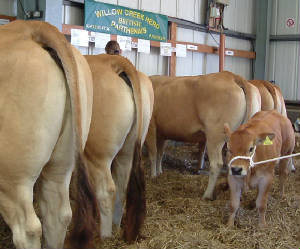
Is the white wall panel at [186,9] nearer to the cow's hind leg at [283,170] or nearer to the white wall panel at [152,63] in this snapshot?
the white wall panel at [152,63]

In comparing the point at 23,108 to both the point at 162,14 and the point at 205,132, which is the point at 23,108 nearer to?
the point at 205,132

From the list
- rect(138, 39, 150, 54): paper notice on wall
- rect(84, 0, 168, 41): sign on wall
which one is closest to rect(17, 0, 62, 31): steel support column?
rect(84, 0, 168, 41): sign on wall

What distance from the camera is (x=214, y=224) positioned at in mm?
3967

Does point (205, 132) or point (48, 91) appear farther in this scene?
point (205, 132)

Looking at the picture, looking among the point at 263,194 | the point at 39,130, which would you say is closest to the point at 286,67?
the point at 263,194

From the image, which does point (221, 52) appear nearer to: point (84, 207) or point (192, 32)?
point (192, 32)

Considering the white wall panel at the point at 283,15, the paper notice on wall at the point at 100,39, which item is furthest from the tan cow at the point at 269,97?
the white wall panel at the point at 283,15

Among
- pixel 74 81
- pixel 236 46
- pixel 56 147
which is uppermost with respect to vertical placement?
pixel 236 46

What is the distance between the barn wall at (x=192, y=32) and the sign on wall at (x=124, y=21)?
209 mm

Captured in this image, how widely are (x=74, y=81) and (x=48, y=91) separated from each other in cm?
16

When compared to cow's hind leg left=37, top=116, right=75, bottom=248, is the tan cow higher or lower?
higher

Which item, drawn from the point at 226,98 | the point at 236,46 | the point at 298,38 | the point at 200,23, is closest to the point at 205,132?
the point at 226,98

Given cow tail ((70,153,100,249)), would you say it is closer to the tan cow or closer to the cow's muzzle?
the cow's muzzle

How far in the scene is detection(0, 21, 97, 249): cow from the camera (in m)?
2.07
